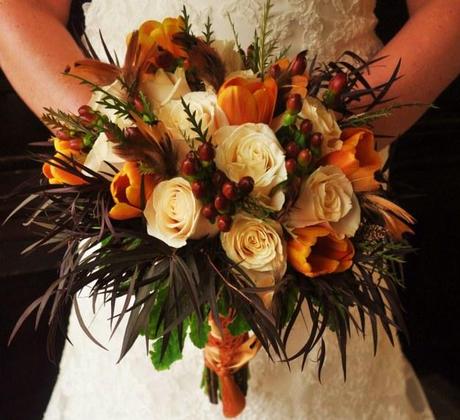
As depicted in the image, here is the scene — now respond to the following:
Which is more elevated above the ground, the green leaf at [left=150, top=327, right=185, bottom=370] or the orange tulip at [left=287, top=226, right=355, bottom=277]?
the orange tulip at [left=287, top=226, right=355, bottom=277]

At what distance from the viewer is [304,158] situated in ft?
1.65

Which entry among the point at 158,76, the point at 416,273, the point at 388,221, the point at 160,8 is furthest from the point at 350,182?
the point at 416,273

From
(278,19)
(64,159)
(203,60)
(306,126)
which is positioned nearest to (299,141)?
(306,126)

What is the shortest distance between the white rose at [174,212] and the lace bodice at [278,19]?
384mm

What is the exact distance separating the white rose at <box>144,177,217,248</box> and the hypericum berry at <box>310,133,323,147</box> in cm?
12

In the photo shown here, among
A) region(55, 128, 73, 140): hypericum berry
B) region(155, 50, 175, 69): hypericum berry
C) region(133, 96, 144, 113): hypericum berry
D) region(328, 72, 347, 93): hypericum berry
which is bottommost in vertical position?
region(328, 72, 347, 93): hypericum berry

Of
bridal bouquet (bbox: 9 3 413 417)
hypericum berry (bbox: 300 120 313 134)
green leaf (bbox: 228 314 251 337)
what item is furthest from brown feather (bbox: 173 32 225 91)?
green leaf (bbox: 228 314 251 337)

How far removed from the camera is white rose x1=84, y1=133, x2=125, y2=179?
0.52 m

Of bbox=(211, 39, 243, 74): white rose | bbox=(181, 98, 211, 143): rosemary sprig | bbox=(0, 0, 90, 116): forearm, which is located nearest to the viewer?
bbox=(181, 98, 211, 143): rosemary sprig

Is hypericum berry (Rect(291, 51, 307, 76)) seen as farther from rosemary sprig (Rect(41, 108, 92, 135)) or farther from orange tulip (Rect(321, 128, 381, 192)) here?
rosemary sprig (Rect(41, 108, 92, 135))

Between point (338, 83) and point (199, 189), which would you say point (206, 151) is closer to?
point (199, 189)

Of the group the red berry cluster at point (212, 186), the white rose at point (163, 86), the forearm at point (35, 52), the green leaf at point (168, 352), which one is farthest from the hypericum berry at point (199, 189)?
the forearm at point (35, 52)

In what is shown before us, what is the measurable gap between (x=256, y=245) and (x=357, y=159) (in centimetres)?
14

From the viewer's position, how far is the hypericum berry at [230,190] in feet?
1.60
